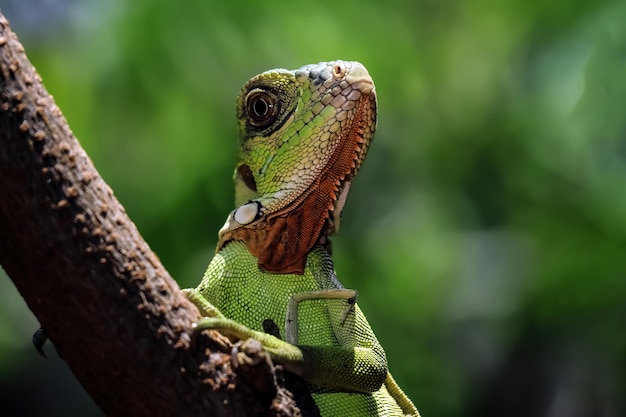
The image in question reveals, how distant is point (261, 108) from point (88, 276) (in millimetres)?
1754

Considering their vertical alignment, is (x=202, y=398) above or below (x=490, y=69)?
above

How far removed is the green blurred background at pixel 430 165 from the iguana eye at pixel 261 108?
466 cm

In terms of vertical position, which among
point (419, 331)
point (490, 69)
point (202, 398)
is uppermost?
point (202, 398)

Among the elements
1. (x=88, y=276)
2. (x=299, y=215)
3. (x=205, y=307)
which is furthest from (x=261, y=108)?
(x=88, y=276)

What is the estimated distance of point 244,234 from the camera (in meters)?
4.28

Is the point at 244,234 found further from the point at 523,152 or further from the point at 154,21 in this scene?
the point at 523,152

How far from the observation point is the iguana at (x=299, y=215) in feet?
13.3

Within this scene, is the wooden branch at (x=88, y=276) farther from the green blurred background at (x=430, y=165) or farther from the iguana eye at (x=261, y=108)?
the green blurred background at (x=430, y=165)

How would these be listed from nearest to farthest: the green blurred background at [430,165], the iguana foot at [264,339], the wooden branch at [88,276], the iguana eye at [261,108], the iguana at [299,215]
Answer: the wooden branch at [88,276], the iguana foot at [264,339], the iguana at [299,215], the iguana eye at [261,108], the green blurred background at [430,165]

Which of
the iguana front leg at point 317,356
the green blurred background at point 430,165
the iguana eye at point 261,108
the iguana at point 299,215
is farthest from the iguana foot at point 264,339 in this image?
the green blurred background at point 430,165

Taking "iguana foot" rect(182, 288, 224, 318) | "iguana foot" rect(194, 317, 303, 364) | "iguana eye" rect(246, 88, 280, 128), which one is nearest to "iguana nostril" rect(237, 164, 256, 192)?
"iguana eye" rect(246, 88, 280, 128)

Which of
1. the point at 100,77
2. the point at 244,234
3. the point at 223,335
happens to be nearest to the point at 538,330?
the point at 100,77

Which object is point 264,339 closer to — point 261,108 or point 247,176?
point 247,176

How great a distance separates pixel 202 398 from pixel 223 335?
34cm
